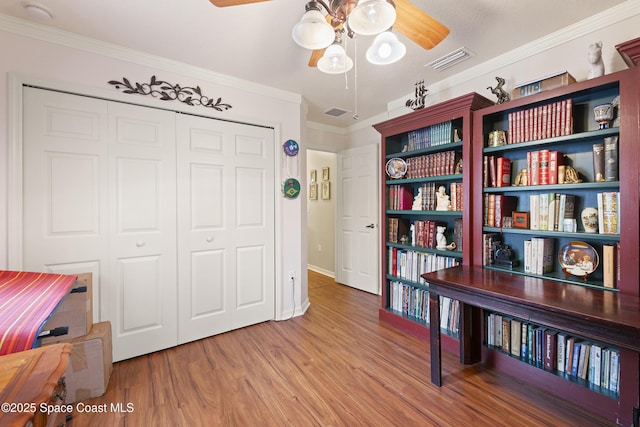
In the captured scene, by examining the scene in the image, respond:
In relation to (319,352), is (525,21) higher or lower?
higher

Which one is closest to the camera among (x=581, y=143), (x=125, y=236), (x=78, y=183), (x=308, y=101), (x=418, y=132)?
(x=581, y=143)

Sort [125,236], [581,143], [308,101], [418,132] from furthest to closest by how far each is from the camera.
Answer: [308,101], [418,132], [125,236], [581,143]

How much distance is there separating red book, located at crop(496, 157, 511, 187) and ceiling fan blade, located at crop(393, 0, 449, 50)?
1109 millimetres

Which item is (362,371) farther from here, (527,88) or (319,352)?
(527,88)

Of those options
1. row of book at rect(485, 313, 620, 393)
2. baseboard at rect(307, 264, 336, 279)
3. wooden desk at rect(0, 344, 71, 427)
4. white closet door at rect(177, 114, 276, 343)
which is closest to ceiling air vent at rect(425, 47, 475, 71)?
white closet door at rect(177, 114, 276, 343)

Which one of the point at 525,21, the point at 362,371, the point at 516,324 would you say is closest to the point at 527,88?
the point at 525,21

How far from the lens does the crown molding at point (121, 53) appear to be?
5.97ft

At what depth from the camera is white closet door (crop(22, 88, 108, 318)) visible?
185 cm

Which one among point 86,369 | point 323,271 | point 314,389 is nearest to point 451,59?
point 314,389

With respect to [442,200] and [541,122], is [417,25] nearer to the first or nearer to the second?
[541,122]

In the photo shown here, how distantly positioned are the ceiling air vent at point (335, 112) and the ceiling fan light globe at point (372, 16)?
2315mm

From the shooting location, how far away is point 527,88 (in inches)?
76.6

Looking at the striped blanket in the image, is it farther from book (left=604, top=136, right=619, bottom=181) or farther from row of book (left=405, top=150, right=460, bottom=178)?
book (left=604, top=136, right=619, bottom=181)

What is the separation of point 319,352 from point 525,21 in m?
2.85
